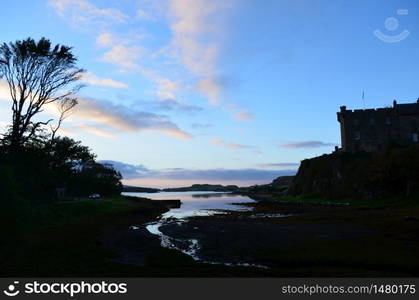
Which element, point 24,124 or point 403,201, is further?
point 403,201

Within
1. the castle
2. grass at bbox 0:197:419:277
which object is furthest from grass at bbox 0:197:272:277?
the castle

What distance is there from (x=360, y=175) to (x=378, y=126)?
20.8m

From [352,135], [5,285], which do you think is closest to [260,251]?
[5,285]

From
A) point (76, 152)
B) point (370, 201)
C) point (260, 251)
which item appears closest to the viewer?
point (260, 251)

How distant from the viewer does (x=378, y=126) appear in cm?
9181

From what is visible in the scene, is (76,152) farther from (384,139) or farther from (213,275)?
(213,275)

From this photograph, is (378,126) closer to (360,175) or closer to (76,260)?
(360,175)

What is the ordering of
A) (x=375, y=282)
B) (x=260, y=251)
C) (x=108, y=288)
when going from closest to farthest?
(x=108, y=288)
(x=375, y=282)
(x=260, y=251)

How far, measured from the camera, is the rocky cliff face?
6107cm

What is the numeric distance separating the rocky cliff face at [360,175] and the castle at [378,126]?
6379 mm

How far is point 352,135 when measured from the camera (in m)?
93.8

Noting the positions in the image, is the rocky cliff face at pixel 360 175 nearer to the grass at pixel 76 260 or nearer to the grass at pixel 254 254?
the grass at pixel 254 254

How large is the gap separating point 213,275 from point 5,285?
364 inches

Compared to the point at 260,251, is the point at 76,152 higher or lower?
higher
